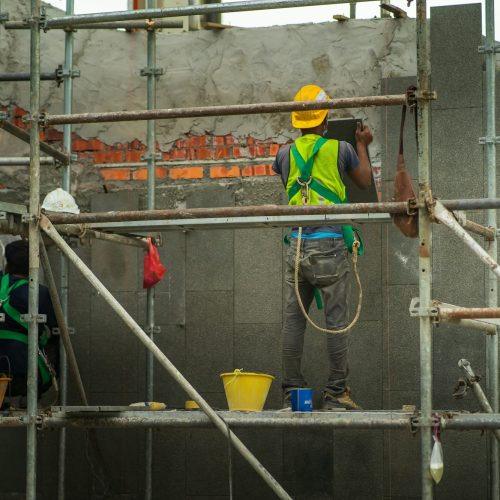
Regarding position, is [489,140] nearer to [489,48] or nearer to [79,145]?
[489,48]

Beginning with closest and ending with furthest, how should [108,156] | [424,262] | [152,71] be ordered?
1. [424,262]
2. [152,71]
3. [108,156]

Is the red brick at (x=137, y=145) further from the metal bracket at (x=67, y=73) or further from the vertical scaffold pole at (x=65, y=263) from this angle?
the metal bracket at (x=67, y=73)

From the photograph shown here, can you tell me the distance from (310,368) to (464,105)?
2111 mm

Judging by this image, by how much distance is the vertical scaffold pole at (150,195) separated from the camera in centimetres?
905

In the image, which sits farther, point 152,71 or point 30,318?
point 152,71

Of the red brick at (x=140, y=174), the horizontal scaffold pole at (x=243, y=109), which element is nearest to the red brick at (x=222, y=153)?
the red brick at (x=140, y=174)

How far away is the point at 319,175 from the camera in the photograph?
8.06 m

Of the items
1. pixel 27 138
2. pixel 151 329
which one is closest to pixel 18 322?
pixel 151 329

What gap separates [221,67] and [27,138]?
5.61ft

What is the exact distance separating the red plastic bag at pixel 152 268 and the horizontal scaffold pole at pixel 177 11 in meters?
1.55

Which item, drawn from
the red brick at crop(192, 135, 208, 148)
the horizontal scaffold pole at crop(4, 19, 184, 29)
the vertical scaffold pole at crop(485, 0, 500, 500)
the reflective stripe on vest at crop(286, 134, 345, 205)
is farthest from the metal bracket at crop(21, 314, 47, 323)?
the vertical scaffold pole at crop(485, 0, 500, 500)

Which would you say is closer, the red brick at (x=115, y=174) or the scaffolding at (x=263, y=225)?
the scaffolding at (x=263, y=225)

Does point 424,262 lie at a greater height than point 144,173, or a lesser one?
lesser

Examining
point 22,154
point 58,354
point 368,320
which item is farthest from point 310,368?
point 22,154
